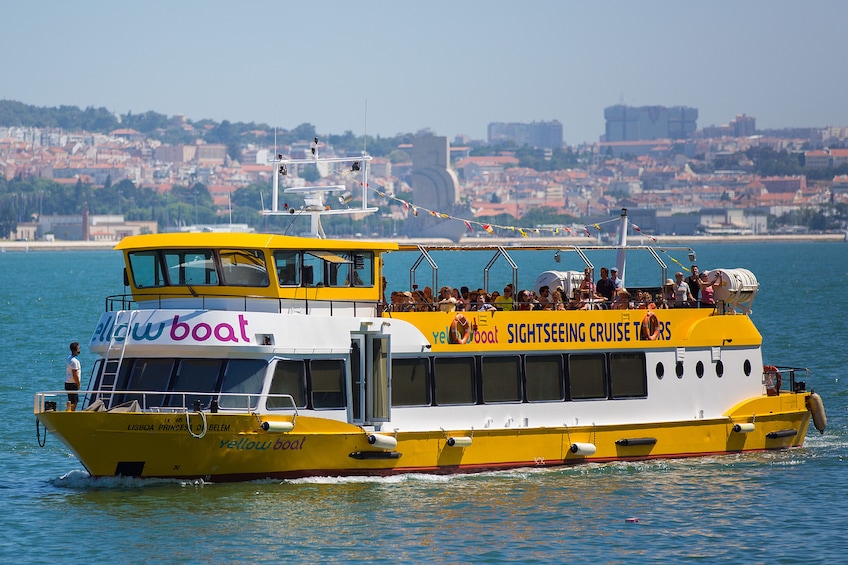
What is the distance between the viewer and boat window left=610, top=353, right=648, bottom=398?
79.2 ft

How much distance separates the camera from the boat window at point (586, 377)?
23.7m

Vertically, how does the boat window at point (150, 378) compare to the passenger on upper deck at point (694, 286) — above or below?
below

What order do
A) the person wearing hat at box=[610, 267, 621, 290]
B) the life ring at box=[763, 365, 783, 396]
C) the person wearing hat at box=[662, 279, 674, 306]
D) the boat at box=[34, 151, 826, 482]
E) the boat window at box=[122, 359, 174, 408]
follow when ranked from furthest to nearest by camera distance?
the life ring at box=[763, 365, 783, 396]
the person wearing hat at box=[662, 279, 674, 306]
the person wearing hat at box=[610, 267, 621, 290]
the boat window at box=[122, 359, 174, 408]
the boat at box=[34, 151, 826, 482]

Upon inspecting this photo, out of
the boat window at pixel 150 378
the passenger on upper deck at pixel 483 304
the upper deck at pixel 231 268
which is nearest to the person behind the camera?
the boat window at pixel 150 378

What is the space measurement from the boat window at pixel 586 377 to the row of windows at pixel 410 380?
0.7 inches

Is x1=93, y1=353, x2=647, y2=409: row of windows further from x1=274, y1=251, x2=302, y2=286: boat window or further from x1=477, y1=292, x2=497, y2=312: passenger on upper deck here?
x1=274, y1=251, x2=302, y2=286: boat window

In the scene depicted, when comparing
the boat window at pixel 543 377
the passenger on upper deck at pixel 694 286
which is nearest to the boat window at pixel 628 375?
the boat window at pixel 543 377

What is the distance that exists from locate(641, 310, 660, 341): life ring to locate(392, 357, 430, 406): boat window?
169 inches

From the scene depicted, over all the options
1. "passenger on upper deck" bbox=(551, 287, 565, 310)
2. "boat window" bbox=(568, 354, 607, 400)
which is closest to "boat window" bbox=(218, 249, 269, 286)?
"passenger on upper deck" bbox=(551, 287, 565, 310)

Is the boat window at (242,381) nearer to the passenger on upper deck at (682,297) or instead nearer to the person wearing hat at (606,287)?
the person wearing hat at (606,287)

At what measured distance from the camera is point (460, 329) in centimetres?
2261

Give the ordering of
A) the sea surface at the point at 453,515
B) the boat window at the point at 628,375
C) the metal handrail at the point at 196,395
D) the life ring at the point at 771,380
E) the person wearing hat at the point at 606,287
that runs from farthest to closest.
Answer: the life ring at the point at 771,380
the person wearing hat at the point at 606,287
the boat window at the point at 628,375
the metal handrail at the point at 196,395
the sea surface at the point at 453,515

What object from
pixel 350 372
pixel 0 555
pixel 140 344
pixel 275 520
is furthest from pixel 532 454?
pixel 0 555

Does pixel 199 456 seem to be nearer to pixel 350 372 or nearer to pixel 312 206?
pixel 350 372
